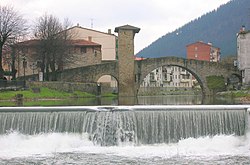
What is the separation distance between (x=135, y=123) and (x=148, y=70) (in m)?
39.3

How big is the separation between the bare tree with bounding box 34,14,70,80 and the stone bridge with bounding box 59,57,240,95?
2.03 meters

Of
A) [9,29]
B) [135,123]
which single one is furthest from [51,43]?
[135,123]

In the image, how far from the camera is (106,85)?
7106cm

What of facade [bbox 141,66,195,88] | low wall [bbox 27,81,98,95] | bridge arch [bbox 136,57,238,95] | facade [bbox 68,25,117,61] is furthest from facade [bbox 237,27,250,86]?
facade [bbox 141,66,195,88]

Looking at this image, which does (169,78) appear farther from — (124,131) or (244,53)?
(124,131)

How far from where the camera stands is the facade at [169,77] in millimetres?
113062

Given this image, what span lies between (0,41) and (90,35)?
3244 centimetres

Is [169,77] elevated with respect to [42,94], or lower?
elevated

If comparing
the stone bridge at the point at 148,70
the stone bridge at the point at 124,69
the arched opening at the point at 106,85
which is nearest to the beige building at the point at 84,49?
the arched opening at the point at 106,85

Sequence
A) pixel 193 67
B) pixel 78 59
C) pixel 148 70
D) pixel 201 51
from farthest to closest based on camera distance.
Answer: pixel 201 51 → pixel 78 59 → pixel 193 67 → pixel 148 70

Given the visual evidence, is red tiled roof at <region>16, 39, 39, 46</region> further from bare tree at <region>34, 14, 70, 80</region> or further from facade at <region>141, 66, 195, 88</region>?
facade at <region>141, 66, 195, 88</region>

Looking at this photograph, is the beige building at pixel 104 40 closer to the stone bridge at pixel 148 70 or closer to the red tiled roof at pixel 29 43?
the red tiled roof at pixel 29 43

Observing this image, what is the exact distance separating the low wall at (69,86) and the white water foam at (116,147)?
2910 centimetres

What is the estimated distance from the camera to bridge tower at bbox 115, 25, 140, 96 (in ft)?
185
